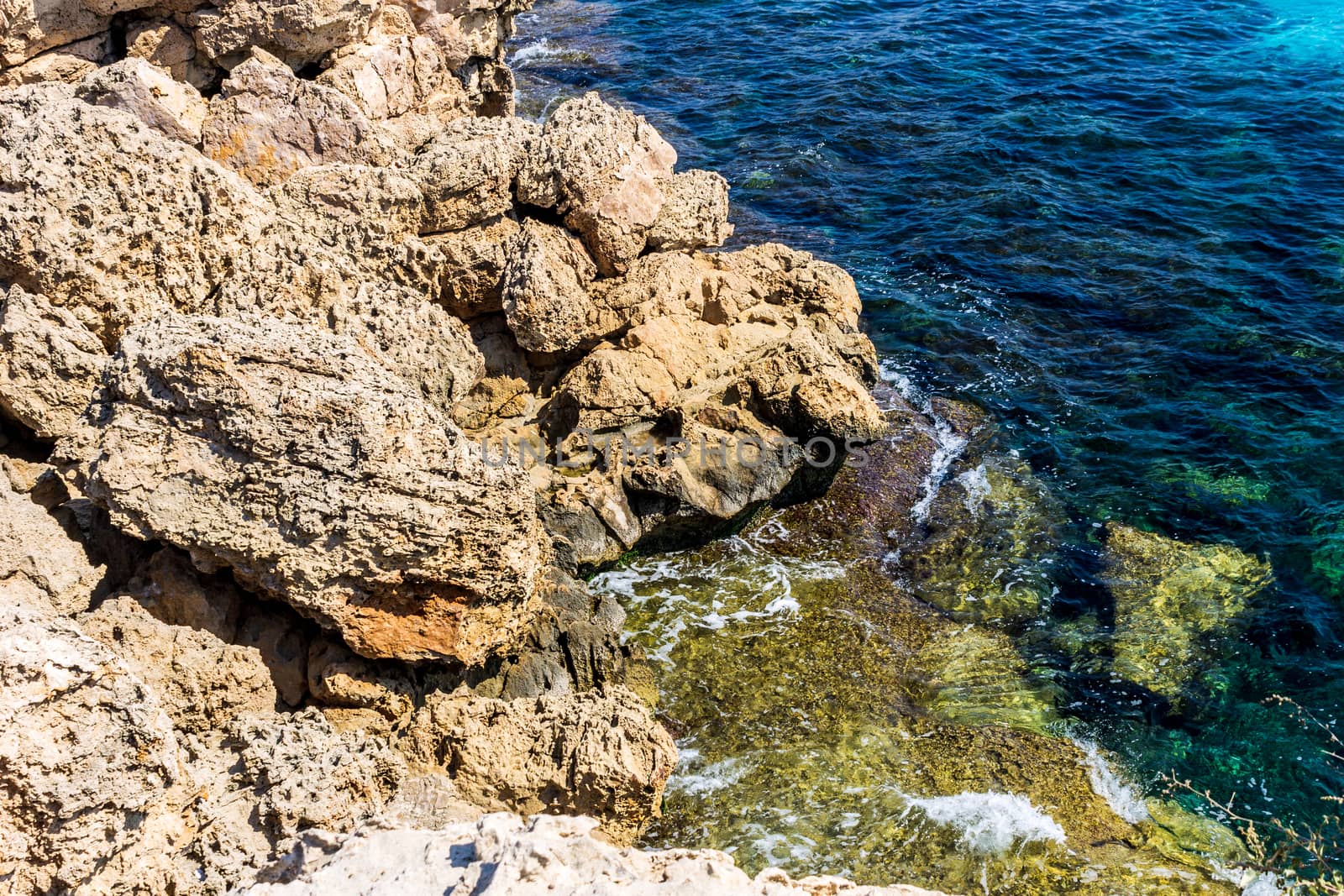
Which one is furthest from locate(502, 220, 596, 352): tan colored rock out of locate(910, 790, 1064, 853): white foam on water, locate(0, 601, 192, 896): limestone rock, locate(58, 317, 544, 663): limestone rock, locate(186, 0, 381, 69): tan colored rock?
locate(910, 790, 1064, 853): white foam on water

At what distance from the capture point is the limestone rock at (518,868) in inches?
243

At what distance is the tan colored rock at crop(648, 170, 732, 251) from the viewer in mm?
14258

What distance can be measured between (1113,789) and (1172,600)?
3.47 m

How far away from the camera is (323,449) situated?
8492 mm

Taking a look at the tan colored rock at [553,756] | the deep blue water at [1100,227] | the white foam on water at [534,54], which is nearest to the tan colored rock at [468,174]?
the tan colored rock at [553,756]

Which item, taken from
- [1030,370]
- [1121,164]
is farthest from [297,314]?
[1121,164]

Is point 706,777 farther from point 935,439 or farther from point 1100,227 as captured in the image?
point 1100,227

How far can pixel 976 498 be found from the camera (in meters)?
14.8

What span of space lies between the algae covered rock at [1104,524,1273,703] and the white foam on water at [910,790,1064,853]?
2.84 metres

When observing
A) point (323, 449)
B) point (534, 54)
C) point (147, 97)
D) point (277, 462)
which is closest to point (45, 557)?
point (277, 462)

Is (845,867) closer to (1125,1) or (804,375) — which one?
(804,375)

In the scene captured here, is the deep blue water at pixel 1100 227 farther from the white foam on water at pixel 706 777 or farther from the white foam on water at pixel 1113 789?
the white foam on water at pixel 706 777

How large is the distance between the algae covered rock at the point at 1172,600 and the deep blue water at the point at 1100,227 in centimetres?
29

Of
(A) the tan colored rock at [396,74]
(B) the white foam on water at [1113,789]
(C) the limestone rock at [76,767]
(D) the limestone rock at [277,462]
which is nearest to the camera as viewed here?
(C) the limestone rock at [76,767]
